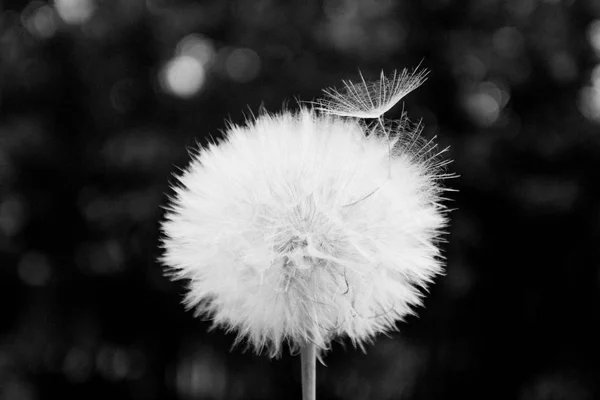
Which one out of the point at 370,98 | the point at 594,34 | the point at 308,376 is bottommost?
the point at 308,376

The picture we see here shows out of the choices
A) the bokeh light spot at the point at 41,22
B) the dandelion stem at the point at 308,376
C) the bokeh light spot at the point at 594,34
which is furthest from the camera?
the bokeh light spot at the point at 41,22

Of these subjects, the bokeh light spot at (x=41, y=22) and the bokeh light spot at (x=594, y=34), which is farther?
the bokeh light spot at (x=41, y=22)

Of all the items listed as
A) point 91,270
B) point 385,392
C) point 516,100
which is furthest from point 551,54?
point 91,270

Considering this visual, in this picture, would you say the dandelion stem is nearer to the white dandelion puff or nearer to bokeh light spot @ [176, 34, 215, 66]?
the white dandelion puff

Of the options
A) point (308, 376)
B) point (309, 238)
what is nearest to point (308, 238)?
point (309, 238)

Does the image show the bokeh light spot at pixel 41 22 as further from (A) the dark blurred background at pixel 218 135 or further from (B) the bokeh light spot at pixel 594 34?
(B) the bokeh light spot at pixel 594 34

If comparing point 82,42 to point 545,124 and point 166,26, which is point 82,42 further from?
point 545,124

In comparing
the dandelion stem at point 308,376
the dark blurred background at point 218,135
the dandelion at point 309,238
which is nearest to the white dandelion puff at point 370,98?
the dandelion at point 309,238

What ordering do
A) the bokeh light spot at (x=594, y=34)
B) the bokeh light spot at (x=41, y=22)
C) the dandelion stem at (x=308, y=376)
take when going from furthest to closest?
the bokeh light spot at (x=41, y=22) < the bokeh light spot at (x=594, y=34) < the dandelion stem at (x=308, y=376)

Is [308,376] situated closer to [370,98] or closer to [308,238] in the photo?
[308,238]
